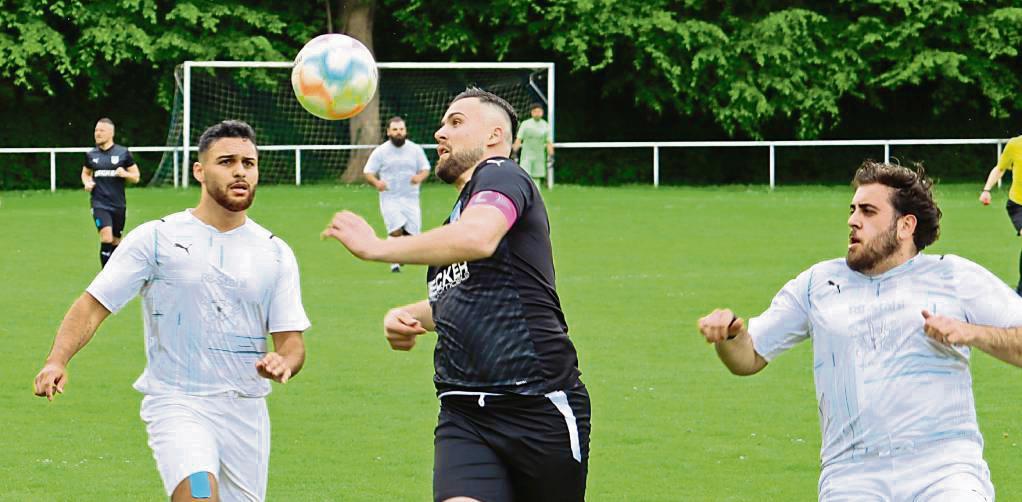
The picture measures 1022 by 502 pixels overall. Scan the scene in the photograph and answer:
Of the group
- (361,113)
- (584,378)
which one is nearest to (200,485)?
(584,378)

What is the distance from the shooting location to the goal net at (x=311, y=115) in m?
33.2

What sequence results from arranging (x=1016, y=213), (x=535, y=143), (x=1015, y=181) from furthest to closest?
(x=535, y=143) < (x=1015, y=181) < (x=1016, y=213)

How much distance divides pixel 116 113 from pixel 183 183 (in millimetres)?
6274

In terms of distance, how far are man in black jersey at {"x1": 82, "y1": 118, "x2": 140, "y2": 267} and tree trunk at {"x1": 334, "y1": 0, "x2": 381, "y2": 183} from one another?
13.5 metres

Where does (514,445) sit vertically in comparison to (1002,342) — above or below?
below

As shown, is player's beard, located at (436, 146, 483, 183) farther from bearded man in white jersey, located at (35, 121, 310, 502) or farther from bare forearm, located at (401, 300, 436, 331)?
bearded man in white jersey, located at (35, 121, 310, 502)

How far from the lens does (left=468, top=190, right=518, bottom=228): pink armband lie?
17.4 feet

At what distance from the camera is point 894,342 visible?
216 inches

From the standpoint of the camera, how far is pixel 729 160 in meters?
39.8

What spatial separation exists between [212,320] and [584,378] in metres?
5.85

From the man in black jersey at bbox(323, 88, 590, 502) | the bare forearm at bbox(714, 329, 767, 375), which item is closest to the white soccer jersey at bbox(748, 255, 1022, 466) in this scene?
the bare forearm at bbox(714, 329, 767, 375)

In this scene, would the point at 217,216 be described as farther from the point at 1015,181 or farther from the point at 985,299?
the point at 1015,181

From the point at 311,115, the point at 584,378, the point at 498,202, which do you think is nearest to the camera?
the point at 498,202

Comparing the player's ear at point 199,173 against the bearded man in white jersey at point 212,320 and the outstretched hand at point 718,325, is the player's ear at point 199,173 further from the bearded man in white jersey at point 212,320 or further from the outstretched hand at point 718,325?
the outstretched hand at point 718,325
